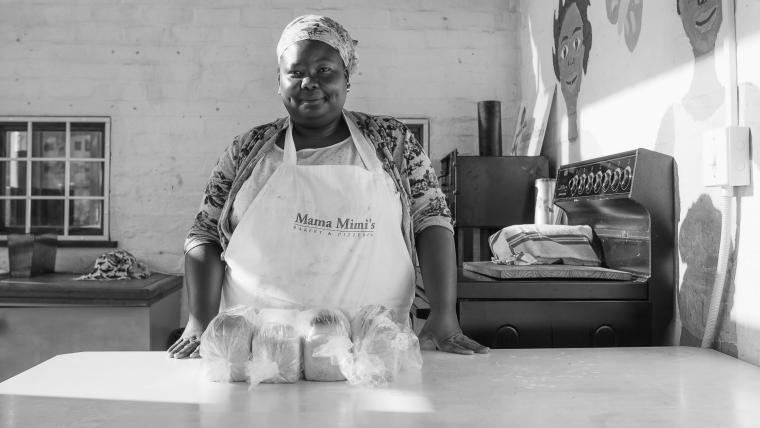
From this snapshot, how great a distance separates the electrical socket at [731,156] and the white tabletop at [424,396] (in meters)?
0.43

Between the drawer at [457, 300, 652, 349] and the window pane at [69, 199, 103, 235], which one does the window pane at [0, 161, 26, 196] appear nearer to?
the window pane at [69, 199, 103, 235]

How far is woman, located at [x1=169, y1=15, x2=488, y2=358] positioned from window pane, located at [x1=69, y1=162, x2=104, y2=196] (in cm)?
264

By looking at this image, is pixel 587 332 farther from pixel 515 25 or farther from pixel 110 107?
pixel 110 107

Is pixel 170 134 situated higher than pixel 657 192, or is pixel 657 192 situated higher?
pixel 170 134

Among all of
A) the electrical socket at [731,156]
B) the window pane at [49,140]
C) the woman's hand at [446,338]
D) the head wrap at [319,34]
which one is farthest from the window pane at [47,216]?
the electrical socket at [731,156]

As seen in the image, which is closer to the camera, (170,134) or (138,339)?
(138,339)

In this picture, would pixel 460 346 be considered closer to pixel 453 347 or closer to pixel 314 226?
pixel 453 347

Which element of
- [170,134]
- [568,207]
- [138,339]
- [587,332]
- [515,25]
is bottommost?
[138,339]

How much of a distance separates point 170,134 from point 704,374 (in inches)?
132

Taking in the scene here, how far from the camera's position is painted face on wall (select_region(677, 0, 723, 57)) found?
1616mm

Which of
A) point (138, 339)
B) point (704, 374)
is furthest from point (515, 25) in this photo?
point (704, 374)

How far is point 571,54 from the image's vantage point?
2842 millimetres

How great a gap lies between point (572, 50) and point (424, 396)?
2.17 meters

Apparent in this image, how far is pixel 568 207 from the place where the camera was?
7.79ft
